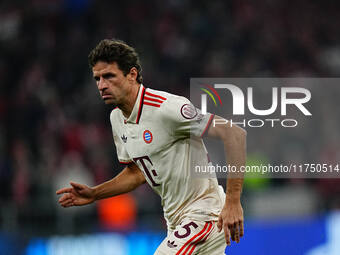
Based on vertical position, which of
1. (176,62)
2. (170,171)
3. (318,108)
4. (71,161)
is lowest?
(170,171)

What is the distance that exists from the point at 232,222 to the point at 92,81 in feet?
28.9

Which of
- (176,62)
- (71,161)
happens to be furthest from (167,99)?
(176,62)

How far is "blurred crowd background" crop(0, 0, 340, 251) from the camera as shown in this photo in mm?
9422

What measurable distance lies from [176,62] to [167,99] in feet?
30.1

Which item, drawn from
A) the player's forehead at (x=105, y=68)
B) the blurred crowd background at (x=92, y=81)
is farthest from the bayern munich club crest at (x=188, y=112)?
the blurred crowd background at (x=92, y=81)

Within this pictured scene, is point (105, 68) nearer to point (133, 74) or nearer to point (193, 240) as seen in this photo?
point (133, 74)

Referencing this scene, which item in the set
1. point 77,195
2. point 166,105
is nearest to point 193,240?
point 166,105

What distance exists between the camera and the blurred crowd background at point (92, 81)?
371 inches

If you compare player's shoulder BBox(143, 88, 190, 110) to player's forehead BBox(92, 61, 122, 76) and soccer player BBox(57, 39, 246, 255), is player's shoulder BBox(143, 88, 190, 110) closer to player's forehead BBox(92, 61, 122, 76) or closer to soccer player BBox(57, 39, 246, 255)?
soccer player BBox(57, 39, 246, 255)

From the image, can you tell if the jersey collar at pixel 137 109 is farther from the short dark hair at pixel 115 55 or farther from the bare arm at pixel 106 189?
the bare arm at pixel 106 189

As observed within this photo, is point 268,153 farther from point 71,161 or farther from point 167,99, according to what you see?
point 167,99

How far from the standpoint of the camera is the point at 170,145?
443cm

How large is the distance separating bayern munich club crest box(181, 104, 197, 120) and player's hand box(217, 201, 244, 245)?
0.62 meters

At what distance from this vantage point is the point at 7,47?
1310 cm
